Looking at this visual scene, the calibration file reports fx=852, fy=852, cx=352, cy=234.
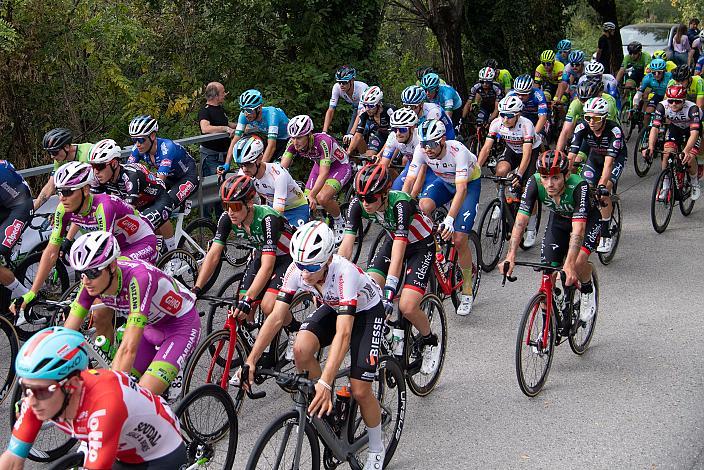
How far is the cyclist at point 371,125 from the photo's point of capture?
12.2 metres

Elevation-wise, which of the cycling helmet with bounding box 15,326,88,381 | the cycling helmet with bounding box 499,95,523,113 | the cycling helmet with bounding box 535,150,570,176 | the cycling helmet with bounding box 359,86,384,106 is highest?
the cycling helmet with bounding box 499,95,523,113

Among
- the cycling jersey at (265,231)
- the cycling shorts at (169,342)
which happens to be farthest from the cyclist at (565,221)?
the cycling shorts at (169,342)

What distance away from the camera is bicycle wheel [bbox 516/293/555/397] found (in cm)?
736

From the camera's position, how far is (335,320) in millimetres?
6078

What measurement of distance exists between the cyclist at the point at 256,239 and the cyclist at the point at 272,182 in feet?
3.47

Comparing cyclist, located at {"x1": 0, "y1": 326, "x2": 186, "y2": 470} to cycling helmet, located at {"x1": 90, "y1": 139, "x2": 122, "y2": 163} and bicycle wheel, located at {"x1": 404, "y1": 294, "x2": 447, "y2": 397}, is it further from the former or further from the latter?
cycling helmet, located at {"x1": 90, "y1": 139, "x2": 122, "y2": 163}

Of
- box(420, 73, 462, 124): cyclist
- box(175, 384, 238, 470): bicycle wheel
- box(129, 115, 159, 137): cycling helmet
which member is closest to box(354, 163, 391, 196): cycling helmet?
box(175, 384, 238, 470): bicycle wheel

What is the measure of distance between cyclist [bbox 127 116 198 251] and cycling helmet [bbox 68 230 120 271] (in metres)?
4.40

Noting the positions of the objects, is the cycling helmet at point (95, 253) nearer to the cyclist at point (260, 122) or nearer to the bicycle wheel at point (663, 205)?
the cyclist at point (260, 122)

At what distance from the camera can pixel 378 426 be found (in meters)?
5.85

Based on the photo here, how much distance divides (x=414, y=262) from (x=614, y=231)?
4.76 meters

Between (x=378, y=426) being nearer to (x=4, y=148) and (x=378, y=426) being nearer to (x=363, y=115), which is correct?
(x=363, y=115)

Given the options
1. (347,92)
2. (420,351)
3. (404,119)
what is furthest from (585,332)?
(347,92)

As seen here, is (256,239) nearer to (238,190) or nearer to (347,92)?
(238,190)
